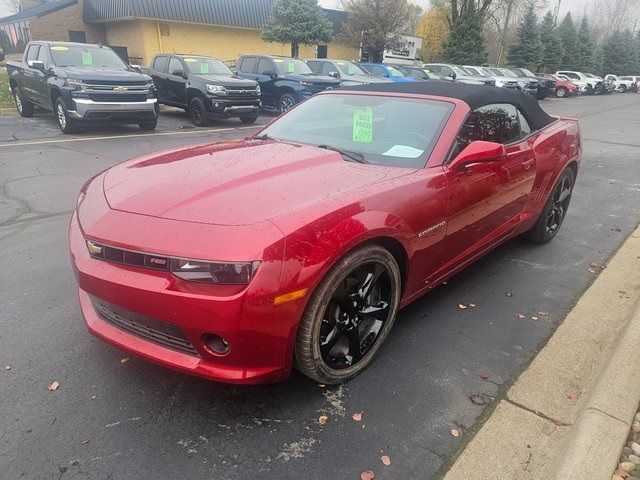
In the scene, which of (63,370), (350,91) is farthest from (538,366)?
(63,370)

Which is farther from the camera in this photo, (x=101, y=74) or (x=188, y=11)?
(x=188, y=11)

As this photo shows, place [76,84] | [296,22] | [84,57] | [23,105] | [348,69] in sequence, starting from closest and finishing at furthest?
[76,84], [84,57], [23,105], [348,69], [296,22]

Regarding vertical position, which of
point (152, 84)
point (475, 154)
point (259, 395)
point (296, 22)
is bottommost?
point (259, 395)

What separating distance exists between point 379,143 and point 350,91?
866 millimetres

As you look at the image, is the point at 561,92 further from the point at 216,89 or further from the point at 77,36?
the point at 77,36

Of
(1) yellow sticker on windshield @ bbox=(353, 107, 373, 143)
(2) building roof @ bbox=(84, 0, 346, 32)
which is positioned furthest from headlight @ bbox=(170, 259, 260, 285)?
(2) building roof @ bbox=(84, 0, 346, 32)

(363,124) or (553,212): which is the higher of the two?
(363,124)

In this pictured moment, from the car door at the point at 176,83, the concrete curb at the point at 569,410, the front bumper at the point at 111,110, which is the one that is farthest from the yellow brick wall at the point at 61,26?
the concrete curb at the point at 569,410

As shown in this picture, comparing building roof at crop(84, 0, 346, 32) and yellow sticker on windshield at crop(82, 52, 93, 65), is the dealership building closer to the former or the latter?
building roof at crop(84, 0, 346, 32)

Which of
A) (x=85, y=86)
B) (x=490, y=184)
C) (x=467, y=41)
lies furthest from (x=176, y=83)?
(x=467, y=41)

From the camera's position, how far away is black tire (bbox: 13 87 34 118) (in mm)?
12211

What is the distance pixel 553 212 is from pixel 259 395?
365 cm

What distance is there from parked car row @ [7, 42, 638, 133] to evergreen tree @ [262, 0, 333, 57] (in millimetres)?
8298

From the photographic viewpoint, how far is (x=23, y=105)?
12289mm
